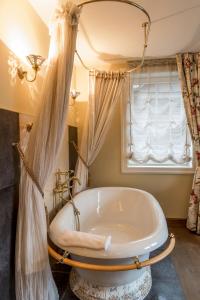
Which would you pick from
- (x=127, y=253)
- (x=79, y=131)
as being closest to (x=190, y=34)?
(x=79, y=131)

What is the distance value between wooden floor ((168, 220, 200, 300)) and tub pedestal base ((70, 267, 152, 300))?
40 cm

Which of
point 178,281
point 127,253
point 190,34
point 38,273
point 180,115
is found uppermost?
point 190,34

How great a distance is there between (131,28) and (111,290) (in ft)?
8.27

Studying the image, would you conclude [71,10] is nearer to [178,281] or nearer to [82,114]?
[82,114]

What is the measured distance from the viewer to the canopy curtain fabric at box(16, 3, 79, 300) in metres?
1.48

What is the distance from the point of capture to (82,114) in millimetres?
3473

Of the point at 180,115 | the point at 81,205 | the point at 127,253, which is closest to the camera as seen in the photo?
the point at 127,253

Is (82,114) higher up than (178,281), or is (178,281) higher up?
(82,114)

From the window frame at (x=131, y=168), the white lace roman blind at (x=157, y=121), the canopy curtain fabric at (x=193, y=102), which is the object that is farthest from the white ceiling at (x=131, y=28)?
the window frame at (x=131, y=168)

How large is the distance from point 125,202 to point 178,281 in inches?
46.4

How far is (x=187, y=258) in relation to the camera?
243cm

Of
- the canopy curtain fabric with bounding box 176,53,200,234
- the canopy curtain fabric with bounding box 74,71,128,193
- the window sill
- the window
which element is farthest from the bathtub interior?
the canopy curtain fabric with bounding box 176,53,200,234

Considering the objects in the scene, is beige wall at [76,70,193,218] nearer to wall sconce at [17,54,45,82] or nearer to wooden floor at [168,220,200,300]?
wooden floor at [168,220,200,300]

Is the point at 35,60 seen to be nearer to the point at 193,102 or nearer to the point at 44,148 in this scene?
the point at 44,148
